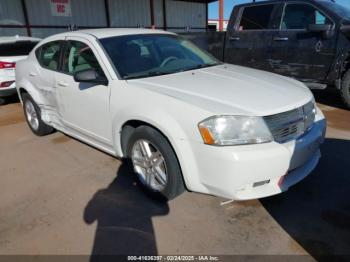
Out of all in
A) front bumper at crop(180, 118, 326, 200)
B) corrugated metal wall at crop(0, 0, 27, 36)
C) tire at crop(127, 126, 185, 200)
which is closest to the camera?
front bumper at crop(180, 118, 326, 200)

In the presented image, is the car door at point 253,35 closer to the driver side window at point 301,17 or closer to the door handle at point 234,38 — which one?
the door handle at point 234,38

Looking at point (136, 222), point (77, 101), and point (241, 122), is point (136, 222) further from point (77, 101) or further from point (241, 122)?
point (77, 101)

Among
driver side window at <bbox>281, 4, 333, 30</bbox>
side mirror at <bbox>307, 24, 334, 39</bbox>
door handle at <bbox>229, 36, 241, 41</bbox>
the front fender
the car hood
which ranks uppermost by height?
driver side window at <bbox>281, 4, 333, 30</bbox>

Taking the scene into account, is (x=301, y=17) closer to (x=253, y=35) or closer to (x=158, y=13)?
(x=253, y=35)

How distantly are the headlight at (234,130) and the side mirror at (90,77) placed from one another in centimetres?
133

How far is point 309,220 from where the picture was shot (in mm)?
2824

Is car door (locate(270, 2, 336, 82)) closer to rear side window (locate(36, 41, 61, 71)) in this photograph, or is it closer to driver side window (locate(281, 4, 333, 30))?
driver side window (locate(281, 4, 333, 30))

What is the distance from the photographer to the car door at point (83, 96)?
347cm

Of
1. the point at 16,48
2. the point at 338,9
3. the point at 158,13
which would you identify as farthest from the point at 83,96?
the point at 158,13

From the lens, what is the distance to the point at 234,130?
8.39 feet

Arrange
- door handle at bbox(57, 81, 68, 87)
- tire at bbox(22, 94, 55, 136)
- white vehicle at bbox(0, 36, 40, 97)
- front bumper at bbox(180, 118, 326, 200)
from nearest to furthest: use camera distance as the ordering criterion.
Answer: front bumper at bbox(180, 118, 326, 200)
door handle at bbox(57, 81, 68, 87)
tire at bbox(22, 94, 55, 136)
white vehicle at bbox(0, 36, 40, 97)

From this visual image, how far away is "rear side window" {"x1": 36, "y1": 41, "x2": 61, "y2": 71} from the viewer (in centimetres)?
431

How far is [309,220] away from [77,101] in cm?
271

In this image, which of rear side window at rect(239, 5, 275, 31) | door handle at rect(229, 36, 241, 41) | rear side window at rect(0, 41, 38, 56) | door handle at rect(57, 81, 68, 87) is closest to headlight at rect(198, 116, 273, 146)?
door handle at rect(57, 81, 68, 87)
